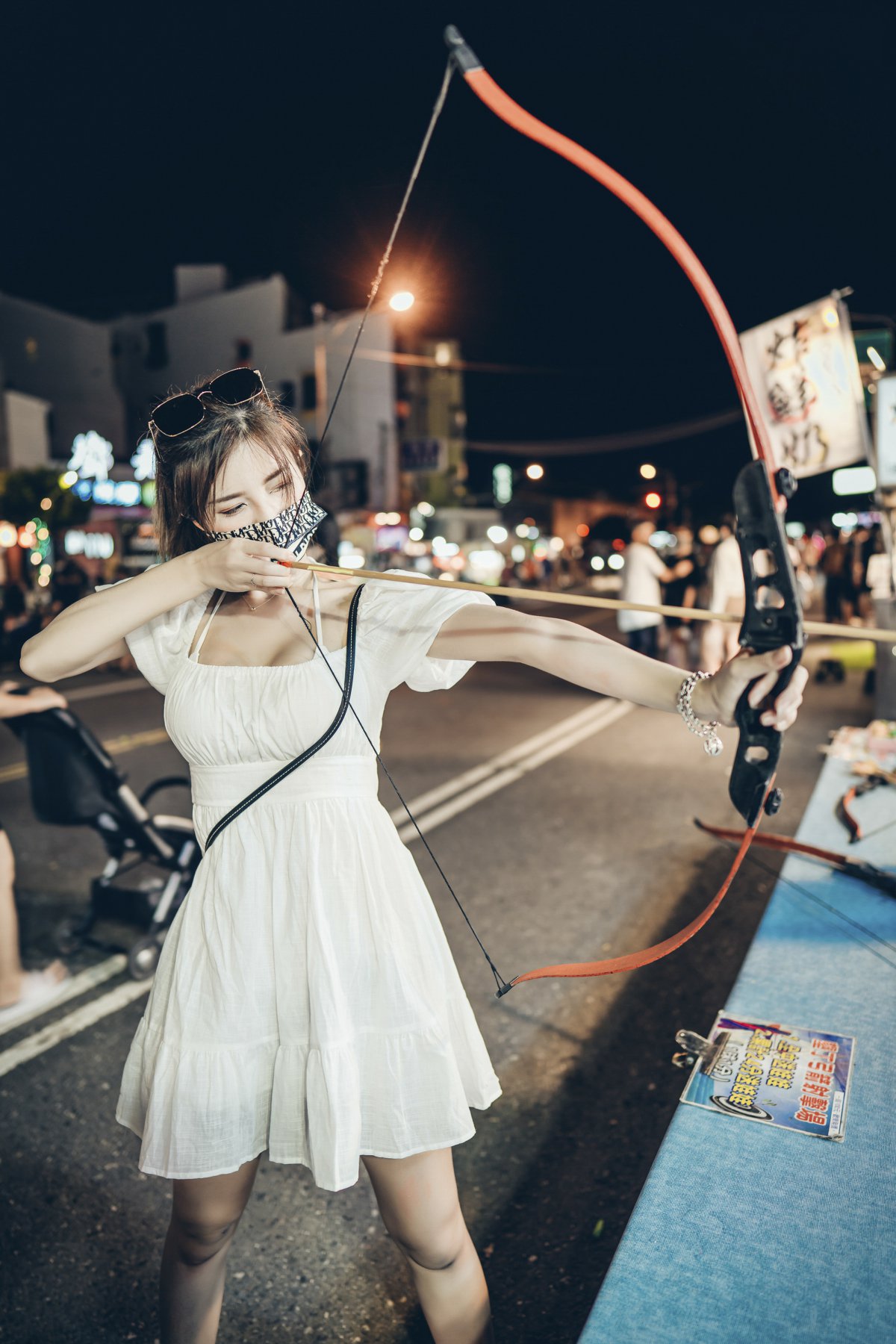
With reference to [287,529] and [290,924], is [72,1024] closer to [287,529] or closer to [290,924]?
[290,924]

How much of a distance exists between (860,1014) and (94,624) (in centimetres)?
230

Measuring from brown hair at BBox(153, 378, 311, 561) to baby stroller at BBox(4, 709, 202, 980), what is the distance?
7.06 feet

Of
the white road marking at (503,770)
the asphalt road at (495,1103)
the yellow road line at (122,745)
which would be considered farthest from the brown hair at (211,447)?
the yellow road line at (122,745)

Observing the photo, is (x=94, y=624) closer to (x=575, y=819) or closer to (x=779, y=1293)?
(x=779, y=1293)

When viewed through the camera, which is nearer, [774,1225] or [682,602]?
[774,1225]

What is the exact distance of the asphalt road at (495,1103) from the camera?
7.05ft

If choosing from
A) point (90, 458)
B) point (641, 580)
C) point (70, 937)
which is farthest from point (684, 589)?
point (90, 458)

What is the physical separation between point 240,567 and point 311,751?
1.19 feet

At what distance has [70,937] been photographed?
13.1 ft

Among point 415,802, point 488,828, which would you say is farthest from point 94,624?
point 415,802

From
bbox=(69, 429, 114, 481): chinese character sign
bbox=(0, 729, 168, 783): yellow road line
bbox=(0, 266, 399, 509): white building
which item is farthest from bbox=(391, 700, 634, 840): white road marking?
bbox=(0, 266, 399, 509): white building

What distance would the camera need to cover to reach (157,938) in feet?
12.7

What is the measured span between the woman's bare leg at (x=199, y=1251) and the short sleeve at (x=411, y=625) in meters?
0.97

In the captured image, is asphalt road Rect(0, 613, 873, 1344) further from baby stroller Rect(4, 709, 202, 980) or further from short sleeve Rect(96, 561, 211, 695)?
short sleeve Rect(96, 561, 211, 695)
